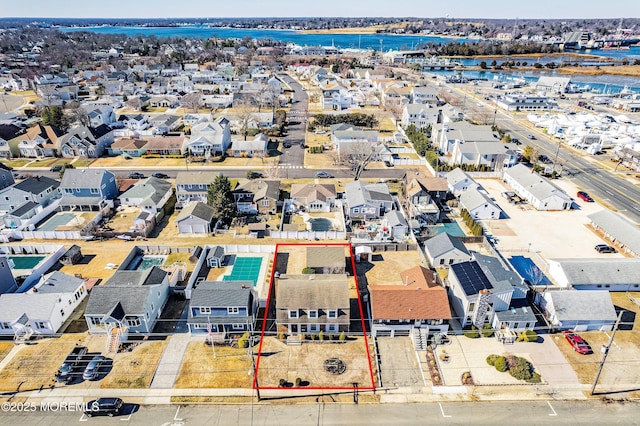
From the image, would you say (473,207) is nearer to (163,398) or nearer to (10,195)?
(163,398)

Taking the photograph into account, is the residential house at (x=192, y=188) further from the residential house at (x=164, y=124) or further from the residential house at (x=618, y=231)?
the residential house at (x=618, y=231)

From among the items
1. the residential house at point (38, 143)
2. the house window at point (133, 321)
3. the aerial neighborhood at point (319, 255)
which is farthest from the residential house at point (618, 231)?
the residential house at point (38, 143)

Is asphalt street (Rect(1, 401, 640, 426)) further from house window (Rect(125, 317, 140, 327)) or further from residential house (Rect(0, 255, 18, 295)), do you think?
residential house (Rect(0, 255, 18, 295))

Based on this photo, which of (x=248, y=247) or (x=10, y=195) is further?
(x=10, y=195)

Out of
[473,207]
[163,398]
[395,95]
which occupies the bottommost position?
[163,398]

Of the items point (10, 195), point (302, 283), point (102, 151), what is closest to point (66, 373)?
point (302, 283)

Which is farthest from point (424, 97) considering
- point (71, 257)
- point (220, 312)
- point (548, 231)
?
point (71, 257)
